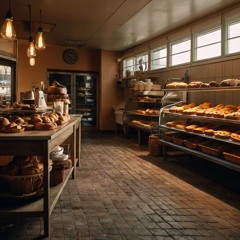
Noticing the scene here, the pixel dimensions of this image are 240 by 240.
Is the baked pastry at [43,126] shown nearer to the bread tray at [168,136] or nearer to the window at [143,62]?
the bread tray at [168,136]

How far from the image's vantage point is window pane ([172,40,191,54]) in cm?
626

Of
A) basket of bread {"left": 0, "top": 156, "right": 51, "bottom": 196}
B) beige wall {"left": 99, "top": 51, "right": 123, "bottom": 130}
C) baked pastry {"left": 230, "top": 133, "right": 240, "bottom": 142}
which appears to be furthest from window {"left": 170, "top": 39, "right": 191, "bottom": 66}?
basket of bread {"left": 0, "top": 156, "right": 51, "bottom": 196}

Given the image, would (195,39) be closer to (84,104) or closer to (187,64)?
(187,64)

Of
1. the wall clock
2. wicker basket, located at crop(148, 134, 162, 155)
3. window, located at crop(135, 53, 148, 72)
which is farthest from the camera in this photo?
the wall clock

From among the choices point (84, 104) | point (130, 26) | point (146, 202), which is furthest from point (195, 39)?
point (84, 104)

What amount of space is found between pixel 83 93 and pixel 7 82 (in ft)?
10.5

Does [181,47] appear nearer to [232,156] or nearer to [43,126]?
[232,156]

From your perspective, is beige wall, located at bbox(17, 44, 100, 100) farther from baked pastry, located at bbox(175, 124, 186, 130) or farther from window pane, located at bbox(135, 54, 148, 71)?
baked pastry, located at bbox(175, 124, 186, 130)

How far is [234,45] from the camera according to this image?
4.90 metres

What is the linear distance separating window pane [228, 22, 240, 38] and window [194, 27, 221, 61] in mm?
269

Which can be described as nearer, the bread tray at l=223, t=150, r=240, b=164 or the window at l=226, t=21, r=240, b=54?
the bread tray at l=223, t=150, r=240, b=164

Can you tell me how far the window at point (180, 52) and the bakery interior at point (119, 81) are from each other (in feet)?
0.08

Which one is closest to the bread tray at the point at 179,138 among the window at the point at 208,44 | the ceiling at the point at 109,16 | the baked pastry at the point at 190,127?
the baked pastry at the point at 190,127

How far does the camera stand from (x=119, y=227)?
8.54 feet
